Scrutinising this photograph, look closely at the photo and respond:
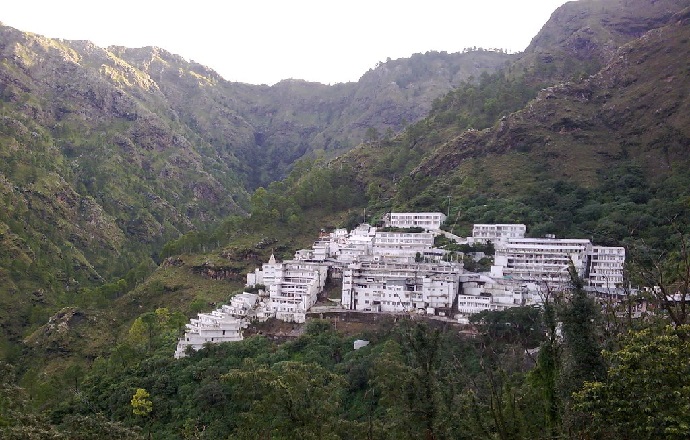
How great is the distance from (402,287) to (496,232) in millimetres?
12292

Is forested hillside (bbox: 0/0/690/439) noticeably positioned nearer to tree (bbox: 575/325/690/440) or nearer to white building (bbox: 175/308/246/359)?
tree (bbox: 575/325/690/440)

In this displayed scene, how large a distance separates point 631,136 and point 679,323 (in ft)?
185

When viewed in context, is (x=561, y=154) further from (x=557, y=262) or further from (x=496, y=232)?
(x=557, y=262)

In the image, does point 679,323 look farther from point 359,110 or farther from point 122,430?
point 359,110

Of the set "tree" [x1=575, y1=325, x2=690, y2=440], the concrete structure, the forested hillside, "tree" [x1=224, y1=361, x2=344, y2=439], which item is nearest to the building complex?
the concrete structure

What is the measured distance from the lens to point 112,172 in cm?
10238

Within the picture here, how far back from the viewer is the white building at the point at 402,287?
4272 centimetres

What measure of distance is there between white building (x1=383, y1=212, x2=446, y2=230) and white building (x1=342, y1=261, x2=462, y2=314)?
1038cm

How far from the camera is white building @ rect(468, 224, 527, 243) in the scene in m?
50.3

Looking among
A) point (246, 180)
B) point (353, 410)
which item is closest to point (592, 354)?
point (353, 410)

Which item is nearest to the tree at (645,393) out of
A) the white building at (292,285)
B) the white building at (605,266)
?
the white building at (292,285)

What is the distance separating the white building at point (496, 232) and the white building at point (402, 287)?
A: 6.42 metres

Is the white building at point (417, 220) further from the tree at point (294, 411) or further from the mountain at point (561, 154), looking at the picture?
the tree at point (294, 411)

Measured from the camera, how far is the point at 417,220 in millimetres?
56281
